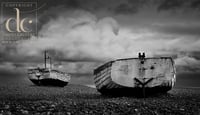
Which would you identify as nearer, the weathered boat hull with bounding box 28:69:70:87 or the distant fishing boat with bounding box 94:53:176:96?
the distant fishing boat with bounding box 94:53:176:96

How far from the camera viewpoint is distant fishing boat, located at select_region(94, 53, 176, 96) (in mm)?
12594

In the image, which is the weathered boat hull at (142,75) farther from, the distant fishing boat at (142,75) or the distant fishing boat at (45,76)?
Result: the distant fishing boat at (45,76)

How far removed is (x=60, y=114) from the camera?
6.97m

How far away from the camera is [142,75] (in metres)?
12.6

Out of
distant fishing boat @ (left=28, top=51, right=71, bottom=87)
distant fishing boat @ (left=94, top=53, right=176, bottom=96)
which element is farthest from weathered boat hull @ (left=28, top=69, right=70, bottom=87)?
distant fishing boat @ (left=94, top=53, right=176, bottom=96)

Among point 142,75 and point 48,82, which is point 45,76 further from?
point 142,75

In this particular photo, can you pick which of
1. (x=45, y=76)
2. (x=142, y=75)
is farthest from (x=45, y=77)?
(x=142, y=75)

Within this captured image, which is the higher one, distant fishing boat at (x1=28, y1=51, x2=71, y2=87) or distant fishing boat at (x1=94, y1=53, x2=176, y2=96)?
distant fishing boat at (x1=94, y1=53, x2=176, y2=96)

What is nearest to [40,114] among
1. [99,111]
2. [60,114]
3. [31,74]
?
[60,114]

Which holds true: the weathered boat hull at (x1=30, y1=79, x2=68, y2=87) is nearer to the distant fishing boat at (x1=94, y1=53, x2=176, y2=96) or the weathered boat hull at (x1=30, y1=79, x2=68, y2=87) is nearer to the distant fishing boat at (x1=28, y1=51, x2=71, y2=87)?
the distant fishing boat at (x1=28, y1=51, x2=71, y2=87)

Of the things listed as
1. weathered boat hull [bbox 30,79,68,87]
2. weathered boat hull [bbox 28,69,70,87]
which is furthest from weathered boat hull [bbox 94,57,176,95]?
weathered boat hull [bbox 30,79,68,87]

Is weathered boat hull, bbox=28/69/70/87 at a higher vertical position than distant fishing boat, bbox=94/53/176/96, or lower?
lower

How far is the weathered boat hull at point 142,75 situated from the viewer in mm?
12586

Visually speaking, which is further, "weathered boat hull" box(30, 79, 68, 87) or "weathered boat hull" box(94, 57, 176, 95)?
"weathered boat hull" box(30, 79, 68, 87)
